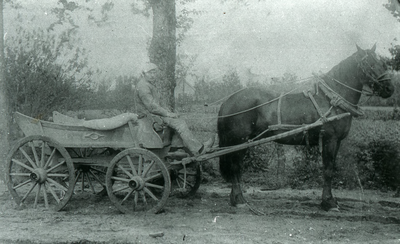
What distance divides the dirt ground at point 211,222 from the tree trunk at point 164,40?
2.65 meters

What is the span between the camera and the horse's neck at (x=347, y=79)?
5.73m

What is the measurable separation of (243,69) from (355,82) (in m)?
3.42

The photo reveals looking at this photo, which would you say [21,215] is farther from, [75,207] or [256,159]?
[256,159]

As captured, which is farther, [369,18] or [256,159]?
[256,159]

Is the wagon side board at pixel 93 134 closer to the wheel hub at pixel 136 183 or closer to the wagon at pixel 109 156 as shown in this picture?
the wagon at pixel 109 156

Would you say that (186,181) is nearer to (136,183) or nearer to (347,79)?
(136,183)

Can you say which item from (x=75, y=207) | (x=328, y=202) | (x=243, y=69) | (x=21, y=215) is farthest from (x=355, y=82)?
(x=21, y=215)

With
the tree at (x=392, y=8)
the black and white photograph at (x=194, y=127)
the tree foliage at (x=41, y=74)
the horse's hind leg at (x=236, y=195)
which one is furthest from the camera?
the tree foliage at (x=41, y=74)

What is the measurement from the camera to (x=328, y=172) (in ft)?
18.9

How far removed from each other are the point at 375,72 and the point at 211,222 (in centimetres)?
328

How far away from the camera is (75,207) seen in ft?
18.6

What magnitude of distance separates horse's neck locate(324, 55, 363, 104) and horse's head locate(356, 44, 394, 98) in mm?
140

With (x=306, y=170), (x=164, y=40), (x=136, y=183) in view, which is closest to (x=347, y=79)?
(x=306, y=170)

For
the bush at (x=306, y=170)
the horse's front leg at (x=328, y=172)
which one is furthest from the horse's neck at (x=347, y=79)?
the bush at (x=306, y=170)
